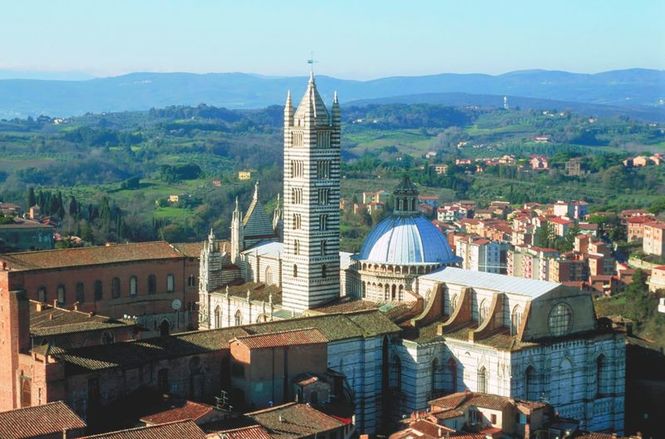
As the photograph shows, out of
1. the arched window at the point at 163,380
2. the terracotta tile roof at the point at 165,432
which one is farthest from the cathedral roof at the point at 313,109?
the terracotta tile roof at the point at 165,432

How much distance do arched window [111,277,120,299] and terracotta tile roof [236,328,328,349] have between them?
57.1ft

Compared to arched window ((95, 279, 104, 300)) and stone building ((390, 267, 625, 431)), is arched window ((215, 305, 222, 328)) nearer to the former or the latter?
arched window ((95, 279, 104, 300))

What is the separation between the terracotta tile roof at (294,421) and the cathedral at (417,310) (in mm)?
4716

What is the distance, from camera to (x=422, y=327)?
39.4 metres

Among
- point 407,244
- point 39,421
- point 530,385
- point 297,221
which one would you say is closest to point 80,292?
point 297,221

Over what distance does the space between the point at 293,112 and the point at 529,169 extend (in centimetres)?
8924

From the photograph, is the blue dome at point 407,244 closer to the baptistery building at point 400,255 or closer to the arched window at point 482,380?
the baptistery building at point 400,255

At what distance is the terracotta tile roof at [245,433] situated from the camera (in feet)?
95.4

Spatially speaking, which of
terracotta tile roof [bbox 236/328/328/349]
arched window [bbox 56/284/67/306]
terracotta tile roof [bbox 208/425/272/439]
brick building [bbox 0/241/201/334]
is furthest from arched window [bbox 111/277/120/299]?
terracotta tile roof [bbox 208/425/272/439]

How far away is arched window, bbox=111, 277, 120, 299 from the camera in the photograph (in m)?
51.9

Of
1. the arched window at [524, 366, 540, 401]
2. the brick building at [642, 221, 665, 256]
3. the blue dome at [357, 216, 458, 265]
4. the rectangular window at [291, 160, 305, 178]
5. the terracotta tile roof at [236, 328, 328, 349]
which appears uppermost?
the rectangular window at [291, 160, 305, 178]

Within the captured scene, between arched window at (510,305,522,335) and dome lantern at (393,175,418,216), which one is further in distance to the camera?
dome lantern at (393,175,418,216)

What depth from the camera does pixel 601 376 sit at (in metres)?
38.8

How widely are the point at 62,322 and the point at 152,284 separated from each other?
12994mm
